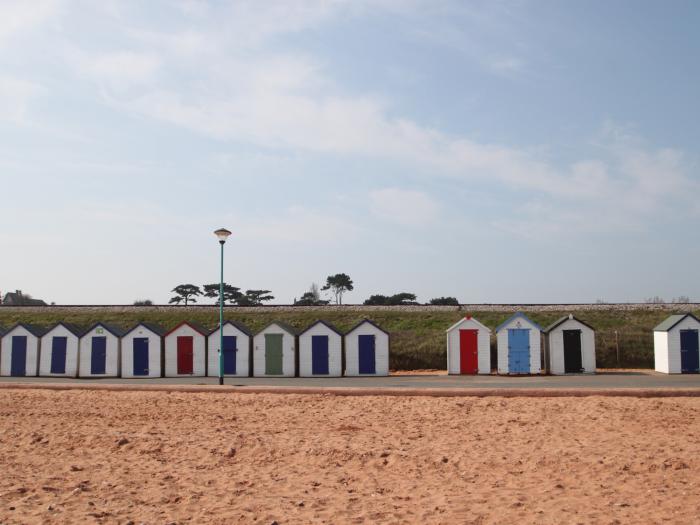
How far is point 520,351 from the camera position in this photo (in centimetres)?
2777

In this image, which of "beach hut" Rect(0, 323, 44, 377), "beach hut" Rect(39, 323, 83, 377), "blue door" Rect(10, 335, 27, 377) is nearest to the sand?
"beach hut" Rect(39, 323, 83, 377)

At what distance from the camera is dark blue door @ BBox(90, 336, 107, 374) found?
29.2 meters

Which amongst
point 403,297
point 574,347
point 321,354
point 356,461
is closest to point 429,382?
point 321,354

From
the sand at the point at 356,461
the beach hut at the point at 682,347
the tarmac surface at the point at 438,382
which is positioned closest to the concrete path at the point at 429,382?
the tarmac surface at the point at 438,382

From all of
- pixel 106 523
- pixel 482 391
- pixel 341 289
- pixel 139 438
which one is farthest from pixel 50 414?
pixel 341 289

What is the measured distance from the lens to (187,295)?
85.6m

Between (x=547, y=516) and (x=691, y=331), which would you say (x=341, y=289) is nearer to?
(x=691, y=331)

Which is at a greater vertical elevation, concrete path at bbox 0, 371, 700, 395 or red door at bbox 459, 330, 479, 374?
red door at bbox 459, 330, 479, 374

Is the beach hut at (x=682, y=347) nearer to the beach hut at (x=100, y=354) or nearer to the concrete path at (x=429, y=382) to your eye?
the concrete path at (x=429, y=382)

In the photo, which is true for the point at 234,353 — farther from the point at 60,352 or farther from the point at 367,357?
the point at 60,352

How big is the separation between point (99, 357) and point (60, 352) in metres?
1.82

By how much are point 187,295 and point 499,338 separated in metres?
63.3

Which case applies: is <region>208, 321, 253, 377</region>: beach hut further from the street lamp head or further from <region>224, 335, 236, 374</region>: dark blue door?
the street lamp head

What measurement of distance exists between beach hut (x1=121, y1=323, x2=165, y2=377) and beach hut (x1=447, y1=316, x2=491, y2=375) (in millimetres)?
12038
